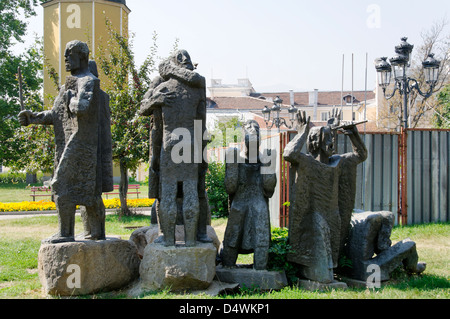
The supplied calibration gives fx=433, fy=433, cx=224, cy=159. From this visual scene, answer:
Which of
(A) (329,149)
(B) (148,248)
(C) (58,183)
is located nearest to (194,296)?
(B) (148,248)

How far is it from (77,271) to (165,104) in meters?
2.20

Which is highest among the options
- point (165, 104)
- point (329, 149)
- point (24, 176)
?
point (165, 104)

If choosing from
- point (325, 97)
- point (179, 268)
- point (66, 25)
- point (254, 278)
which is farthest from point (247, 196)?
point (325, 97)

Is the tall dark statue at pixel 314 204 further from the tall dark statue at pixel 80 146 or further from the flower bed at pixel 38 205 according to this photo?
the flower bed at pixel 38 205

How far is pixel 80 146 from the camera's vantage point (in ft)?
17.1

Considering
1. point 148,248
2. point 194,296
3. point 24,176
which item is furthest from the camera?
point 24,176

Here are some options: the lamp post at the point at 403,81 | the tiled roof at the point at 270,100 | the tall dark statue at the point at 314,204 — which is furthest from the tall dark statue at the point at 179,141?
the tiled roof at the point at 270,100

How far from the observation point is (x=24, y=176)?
33.1m

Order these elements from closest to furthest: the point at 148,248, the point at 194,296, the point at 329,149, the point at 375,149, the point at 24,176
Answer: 1. the point at 194,296
2. the point at 148,248
3. the point at 329,149
4. the point at 375,149
5. the point at 24,176

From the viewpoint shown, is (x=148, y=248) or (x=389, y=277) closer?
(x=148, y=248)

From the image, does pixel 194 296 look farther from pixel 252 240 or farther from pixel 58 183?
pixel 58 183

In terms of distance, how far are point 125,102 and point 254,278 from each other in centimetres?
936

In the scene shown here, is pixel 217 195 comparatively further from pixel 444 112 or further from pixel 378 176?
pixel 444 112

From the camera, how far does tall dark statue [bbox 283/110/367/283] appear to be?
525 cm
